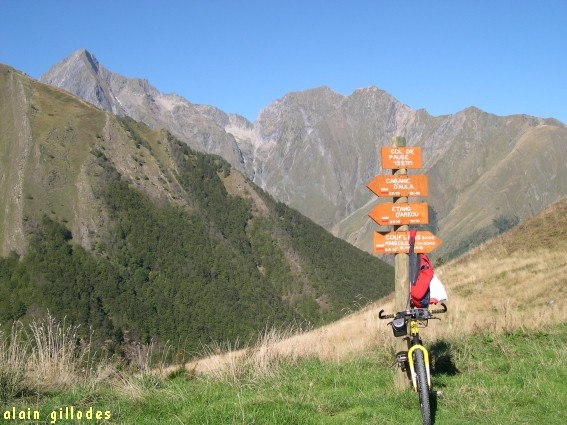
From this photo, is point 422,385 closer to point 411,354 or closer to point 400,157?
point 411,354

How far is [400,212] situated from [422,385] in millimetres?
2883

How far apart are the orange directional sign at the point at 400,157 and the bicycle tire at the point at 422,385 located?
301cm

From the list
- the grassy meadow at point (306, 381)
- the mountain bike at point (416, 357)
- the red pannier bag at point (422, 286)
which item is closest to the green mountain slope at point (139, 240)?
the grassy meadow at point (306, 381)

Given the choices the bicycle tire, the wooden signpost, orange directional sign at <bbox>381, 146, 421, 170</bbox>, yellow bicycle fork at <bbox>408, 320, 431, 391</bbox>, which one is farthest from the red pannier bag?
orange directional sign at <bbox>381, 146, 421, 170</bbox>

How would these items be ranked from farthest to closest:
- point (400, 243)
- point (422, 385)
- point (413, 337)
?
point (400, 243) < point (413, 337) < point (422, 385)

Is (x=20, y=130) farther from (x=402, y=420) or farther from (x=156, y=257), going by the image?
(x=402, y=420)

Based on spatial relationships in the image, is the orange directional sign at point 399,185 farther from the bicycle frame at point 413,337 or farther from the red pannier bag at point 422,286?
the bicycle frame at point 413,337

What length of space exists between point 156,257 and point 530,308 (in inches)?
5182

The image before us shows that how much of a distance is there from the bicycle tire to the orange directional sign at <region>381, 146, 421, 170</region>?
9.86 feet

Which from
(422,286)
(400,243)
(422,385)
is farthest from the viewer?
(400,243)

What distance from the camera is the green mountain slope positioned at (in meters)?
112

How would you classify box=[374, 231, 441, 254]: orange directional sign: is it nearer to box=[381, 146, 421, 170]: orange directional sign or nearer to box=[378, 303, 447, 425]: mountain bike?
box=[381, 146, 421, 170]: orange directional sign

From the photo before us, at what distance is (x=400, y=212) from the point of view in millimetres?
8625

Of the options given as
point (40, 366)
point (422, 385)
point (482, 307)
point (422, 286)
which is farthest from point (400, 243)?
point (482, 307)
